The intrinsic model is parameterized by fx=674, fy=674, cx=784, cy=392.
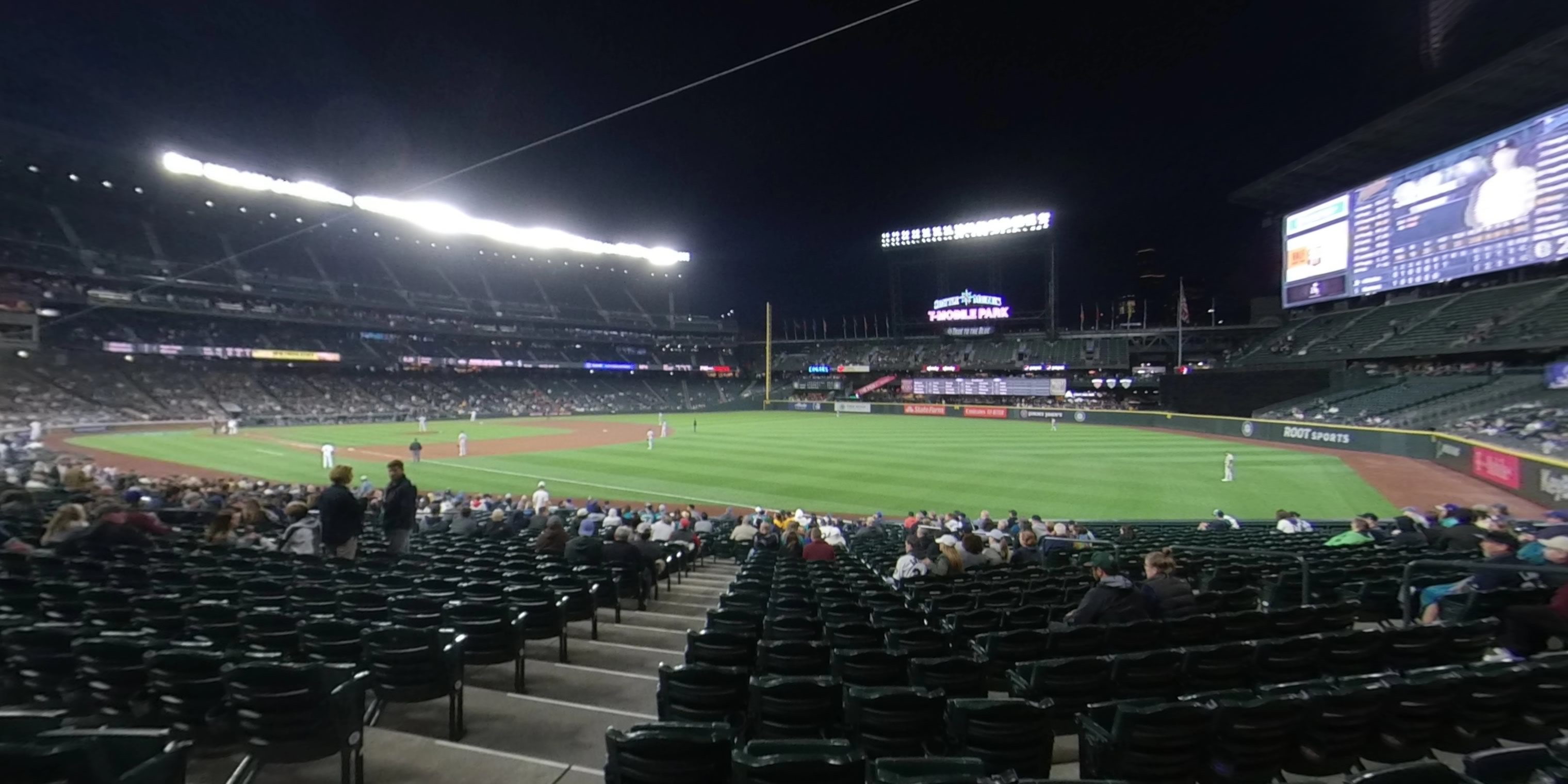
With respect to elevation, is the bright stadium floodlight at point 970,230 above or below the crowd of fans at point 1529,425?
above

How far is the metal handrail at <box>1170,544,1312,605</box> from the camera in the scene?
800 cm

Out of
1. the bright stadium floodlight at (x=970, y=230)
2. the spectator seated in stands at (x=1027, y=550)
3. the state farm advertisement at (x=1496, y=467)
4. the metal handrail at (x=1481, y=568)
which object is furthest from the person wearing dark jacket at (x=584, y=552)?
the bright stadium floodlight at (x=970, y=230)

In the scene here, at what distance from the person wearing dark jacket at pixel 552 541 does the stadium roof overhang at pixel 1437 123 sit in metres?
44.4

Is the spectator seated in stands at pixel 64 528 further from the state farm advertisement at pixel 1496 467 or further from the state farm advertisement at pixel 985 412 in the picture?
the state farm advertisement at pixel 985 412

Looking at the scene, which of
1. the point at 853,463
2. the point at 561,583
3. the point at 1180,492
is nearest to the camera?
the point at 561,583

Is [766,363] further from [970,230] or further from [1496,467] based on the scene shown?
[1496,467]

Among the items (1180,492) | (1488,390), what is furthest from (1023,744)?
(1488,390)

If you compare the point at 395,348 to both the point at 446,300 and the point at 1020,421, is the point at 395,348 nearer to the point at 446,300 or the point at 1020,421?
the point at 446,300

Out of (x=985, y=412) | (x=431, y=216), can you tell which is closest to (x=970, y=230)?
(x=985, y=412)

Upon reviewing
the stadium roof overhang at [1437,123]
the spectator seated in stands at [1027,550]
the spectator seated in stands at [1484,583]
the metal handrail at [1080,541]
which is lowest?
the metal handrail at [1080,541]

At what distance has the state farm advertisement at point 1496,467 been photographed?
72.9 feet

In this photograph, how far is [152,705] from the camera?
13.7 feet

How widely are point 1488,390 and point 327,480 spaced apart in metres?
50.8

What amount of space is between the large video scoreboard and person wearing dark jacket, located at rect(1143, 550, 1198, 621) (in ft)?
139
